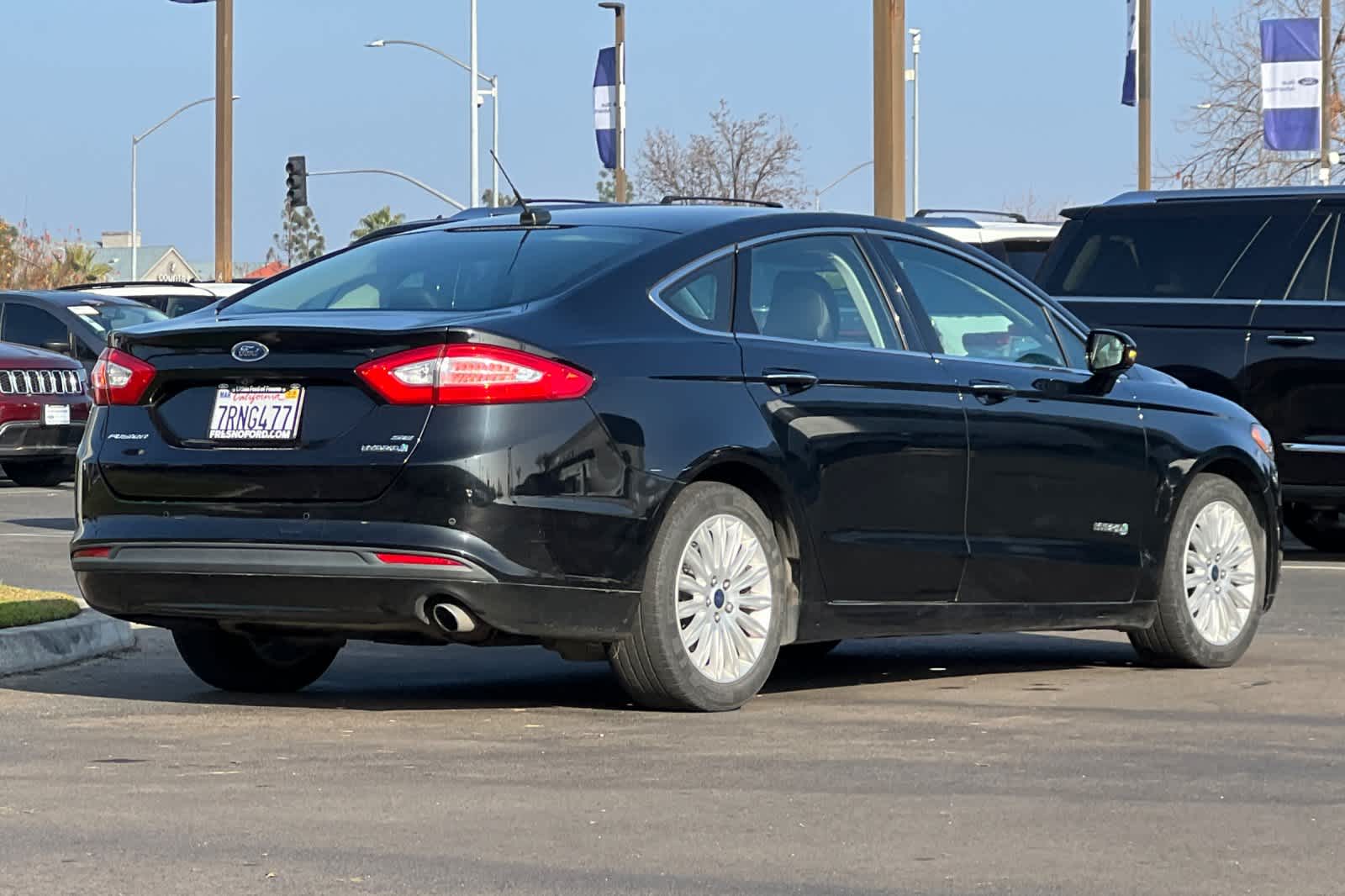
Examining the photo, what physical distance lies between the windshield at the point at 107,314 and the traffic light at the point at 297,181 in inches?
1089

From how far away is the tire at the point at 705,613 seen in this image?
7.49 m

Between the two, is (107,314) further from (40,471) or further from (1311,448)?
(1311,448)

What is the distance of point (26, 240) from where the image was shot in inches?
2751

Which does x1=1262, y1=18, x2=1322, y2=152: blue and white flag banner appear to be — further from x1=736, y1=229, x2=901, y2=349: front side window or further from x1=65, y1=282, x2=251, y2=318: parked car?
x1=736, y1=229, x2=901, y2=349: front side window

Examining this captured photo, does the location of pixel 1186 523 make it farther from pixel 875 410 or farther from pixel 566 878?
pixel 566 878

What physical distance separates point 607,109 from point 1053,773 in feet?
114

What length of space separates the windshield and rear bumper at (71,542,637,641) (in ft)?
53.0

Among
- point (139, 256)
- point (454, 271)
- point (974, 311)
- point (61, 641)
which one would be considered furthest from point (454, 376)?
point (139, 256)

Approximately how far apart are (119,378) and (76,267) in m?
74.7

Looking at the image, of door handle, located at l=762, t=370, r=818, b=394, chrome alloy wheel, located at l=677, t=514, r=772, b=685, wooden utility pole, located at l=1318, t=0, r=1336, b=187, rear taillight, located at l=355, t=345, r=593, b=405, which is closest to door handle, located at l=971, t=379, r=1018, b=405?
door handle, located at l=762, t=370, r=818, b=394

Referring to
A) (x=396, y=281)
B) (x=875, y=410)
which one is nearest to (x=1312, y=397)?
(x=875, y=410)

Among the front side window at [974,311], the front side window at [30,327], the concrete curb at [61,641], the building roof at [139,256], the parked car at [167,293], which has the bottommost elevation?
the concrete curb at [61,641]

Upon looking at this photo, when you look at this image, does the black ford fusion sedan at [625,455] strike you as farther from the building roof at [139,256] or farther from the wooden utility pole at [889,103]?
the building roof at [139,256]

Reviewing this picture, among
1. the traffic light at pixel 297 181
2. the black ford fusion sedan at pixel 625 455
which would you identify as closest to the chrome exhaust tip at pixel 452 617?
the black ford fusion sedan at pixel 625 455
